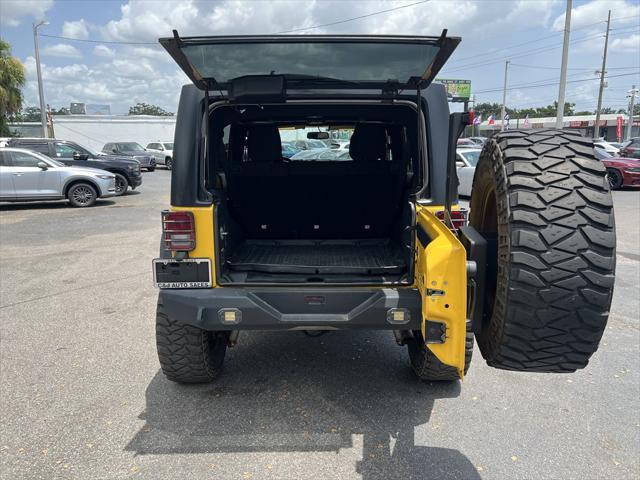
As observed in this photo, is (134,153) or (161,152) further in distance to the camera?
(161,152)

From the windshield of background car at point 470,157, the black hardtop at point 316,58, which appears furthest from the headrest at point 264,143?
the windshield of background car at point 470,157

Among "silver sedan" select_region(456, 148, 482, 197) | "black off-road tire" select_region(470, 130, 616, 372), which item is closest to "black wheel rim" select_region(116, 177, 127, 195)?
"silver sedan" select_region(456, 148, 482, 197)

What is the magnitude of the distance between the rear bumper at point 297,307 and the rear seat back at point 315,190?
4.78 ft

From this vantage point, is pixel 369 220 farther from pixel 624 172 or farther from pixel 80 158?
pixel 624 172

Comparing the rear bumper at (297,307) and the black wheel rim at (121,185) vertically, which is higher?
the rear bumper at (297,307)

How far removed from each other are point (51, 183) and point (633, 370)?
43.2 ft

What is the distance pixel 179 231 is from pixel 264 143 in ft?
5.63

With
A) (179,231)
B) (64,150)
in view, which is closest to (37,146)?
(64,150)

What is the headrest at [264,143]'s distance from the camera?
4.42 m

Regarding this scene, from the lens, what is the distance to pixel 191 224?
2945 mm

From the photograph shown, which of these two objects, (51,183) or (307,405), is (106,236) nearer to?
(51,183)

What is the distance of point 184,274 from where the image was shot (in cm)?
295

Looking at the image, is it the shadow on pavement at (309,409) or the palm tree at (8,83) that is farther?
the palm tree at (8,83)

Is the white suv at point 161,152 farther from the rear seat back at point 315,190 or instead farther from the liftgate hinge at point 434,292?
the liftgate hinge at point 434,292
